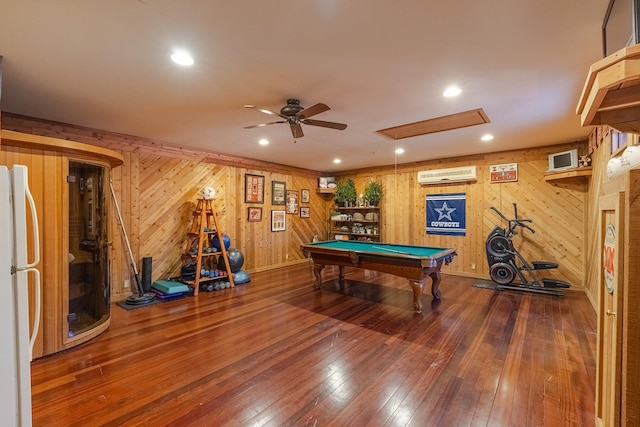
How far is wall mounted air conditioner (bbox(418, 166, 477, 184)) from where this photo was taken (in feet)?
20.5

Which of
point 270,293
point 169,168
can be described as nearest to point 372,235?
point 270,293

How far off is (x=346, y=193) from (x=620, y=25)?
21.3ft

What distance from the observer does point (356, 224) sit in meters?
8.27

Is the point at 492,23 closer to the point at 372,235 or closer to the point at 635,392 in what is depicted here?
the point at 635,392

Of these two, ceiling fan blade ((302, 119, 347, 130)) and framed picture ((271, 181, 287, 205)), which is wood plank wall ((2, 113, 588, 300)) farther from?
ceiling fan blade ((302, 119, 347, 130))

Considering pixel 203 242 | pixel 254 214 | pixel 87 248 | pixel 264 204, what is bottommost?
pixel 203 242

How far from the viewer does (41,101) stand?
10.7ft

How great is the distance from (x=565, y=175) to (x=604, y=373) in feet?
15.2

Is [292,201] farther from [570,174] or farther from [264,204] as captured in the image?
[570,174]

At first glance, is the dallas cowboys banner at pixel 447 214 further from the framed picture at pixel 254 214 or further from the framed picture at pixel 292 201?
the framed picture at pixel 254 214

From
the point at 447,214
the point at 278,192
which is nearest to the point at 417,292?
the point at 447,214

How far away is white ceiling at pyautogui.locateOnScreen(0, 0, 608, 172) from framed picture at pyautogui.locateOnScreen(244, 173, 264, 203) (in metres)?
2.54

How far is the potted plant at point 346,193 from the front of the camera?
26.2 ft

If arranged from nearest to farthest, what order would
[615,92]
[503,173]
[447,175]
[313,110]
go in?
[615,92] → [313,110] → [503,173] → [447,175]
